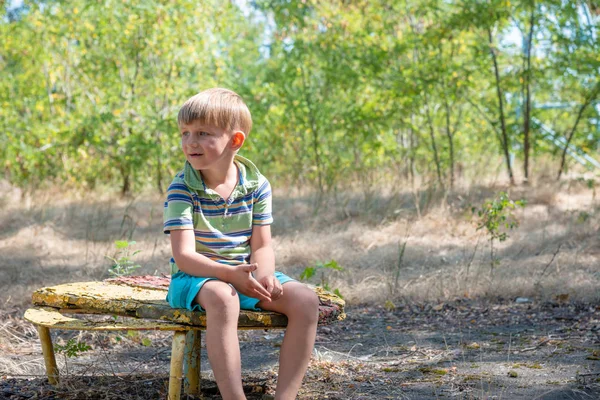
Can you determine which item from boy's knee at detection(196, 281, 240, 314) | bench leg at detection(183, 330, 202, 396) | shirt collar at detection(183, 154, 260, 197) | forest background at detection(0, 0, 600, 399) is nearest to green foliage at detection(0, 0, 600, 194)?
forest background at detection(0, 0, 600, 399)

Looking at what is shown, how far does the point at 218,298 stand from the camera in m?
2.32

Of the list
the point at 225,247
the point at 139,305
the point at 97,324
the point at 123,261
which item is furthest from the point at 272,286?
the point at 123,261

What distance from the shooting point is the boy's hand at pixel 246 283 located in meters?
2.39

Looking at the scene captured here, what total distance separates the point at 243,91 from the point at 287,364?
7.18 metres

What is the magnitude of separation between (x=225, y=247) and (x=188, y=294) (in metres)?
0.26

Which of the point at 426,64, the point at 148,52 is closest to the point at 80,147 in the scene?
the point at 148,52

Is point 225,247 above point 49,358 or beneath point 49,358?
above

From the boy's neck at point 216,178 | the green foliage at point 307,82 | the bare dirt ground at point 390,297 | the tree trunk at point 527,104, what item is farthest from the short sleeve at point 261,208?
the tree trunk at point 527,104

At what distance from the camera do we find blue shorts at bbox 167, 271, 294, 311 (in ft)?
7.97

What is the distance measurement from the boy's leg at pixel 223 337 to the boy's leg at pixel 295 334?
6.7 inches

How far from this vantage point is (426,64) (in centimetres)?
845

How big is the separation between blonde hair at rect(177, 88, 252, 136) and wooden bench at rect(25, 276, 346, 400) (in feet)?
2.26

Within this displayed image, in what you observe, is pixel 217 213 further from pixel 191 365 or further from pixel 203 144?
A: pixel 191 365

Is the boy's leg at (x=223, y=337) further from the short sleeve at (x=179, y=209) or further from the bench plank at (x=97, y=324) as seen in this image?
the short sleeve at (x=179, y=209)
